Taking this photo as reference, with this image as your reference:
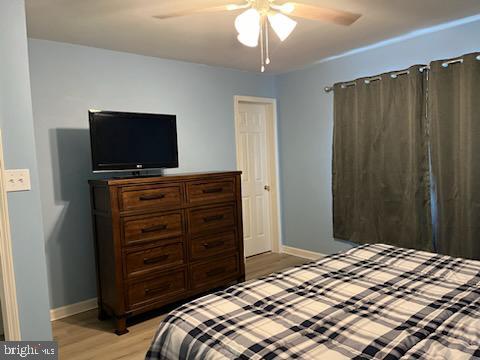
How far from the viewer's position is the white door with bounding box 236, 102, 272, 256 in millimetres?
4504

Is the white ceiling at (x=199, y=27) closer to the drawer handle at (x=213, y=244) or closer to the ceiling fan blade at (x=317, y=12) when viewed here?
the ceiling fan blade at (x=317, y=12)

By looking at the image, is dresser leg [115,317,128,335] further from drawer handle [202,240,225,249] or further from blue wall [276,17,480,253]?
blue wall [276,17,480,253]

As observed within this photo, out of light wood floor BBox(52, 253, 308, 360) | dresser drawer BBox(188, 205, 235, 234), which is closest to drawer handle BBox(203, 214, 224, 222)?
dresser drawer BBox(188, 205, 235, 234)

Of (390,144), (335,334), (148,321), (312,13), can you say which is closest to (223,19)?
(312,13)

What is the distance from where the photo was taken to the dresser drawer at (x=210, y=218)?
123 inches

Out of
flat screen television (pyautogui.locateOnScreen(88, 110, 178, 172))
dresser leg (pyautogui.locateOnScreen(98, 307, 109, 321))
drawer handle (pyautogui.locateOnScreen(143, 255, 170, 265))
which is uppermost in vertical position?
flat screen television (pyautogui.locateOnScreen(88, 110, 178, 172))

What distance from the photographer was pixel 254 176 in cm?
465

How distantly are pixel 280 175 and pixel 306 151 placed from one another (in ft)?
1.83

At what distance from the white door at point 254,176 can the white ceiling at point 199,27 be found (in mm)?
1008

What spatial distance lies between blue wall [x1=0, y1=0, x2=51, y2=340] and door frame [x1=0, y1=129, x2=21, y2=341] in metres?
0.03

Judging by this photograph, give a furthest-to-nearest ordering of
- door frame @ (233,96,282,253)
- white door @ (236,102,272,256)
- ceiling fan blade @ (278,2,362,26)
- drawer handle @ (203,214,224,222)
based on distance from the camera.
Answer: door frame @ (233,96,282,253) → white door @ (236,102,272,256) → drawer handle @ (203,214,224,222) → ceiling fan blade @ (278,2,362,26)

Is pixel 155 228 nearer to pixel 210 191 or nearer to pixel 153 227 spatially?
pixel 153 227

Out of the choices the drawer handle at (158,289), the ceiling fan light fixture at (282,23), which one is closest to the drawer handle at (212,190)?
the drawer handle at (158,289)

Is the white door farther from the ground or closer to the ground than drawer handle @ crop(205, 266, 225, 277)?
farther from the ground
